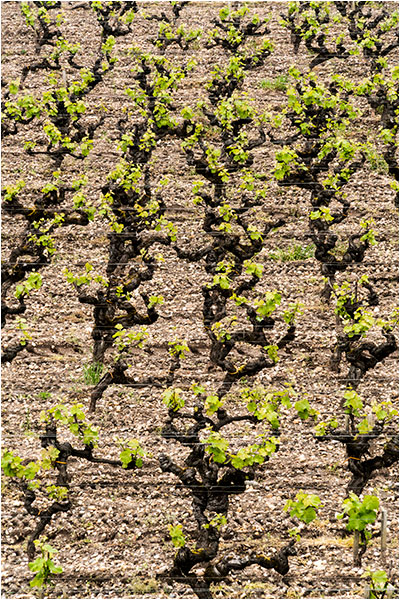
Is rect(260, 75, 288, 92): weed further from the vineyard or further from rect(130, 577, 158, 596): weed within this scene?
rect(130, 577, 158, 596): weed

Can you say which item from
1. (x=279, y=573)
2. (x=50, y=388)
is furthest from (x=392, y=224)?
(x=279, y=573)

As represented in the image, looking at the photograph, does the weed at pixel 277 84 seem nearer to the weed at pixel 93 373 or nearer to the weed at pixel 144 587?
the weed at pixel 93 373

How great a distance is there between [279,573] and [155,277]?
18.4 feet

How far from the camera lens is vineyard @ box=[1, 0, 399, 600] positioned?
6602 millimetres

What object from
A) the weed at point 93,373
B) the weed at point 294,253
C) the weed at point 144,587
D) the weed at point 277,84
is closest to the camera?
the weed at point 144,587

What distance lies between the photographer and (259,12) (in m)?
19.8

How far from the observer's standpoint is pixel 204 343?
9.66 metres

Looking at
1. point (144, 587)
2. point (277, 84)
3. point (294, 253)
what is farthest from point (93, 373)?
point (277, 84)

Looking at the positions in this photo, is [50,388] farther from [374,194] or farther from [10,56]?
[10,56]

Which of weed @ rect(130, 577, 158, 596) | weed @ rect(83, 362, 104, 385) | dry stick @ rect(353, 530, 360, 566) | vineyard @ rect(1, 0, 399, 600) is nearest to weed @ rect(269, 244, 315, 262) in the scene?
vineyard @ rect(1, 0, 399, 600)

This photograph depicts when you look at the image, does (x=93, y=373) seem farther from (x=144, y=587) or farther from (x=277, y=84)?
(x=277, y=84)

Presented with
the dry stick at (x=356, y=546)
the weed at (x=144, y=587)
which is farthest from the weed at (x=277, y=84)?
the weed at (x=144, y=587)

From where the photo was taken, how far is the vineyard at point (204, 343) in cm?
660

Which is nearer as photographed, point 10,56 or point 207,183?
point 207,183
